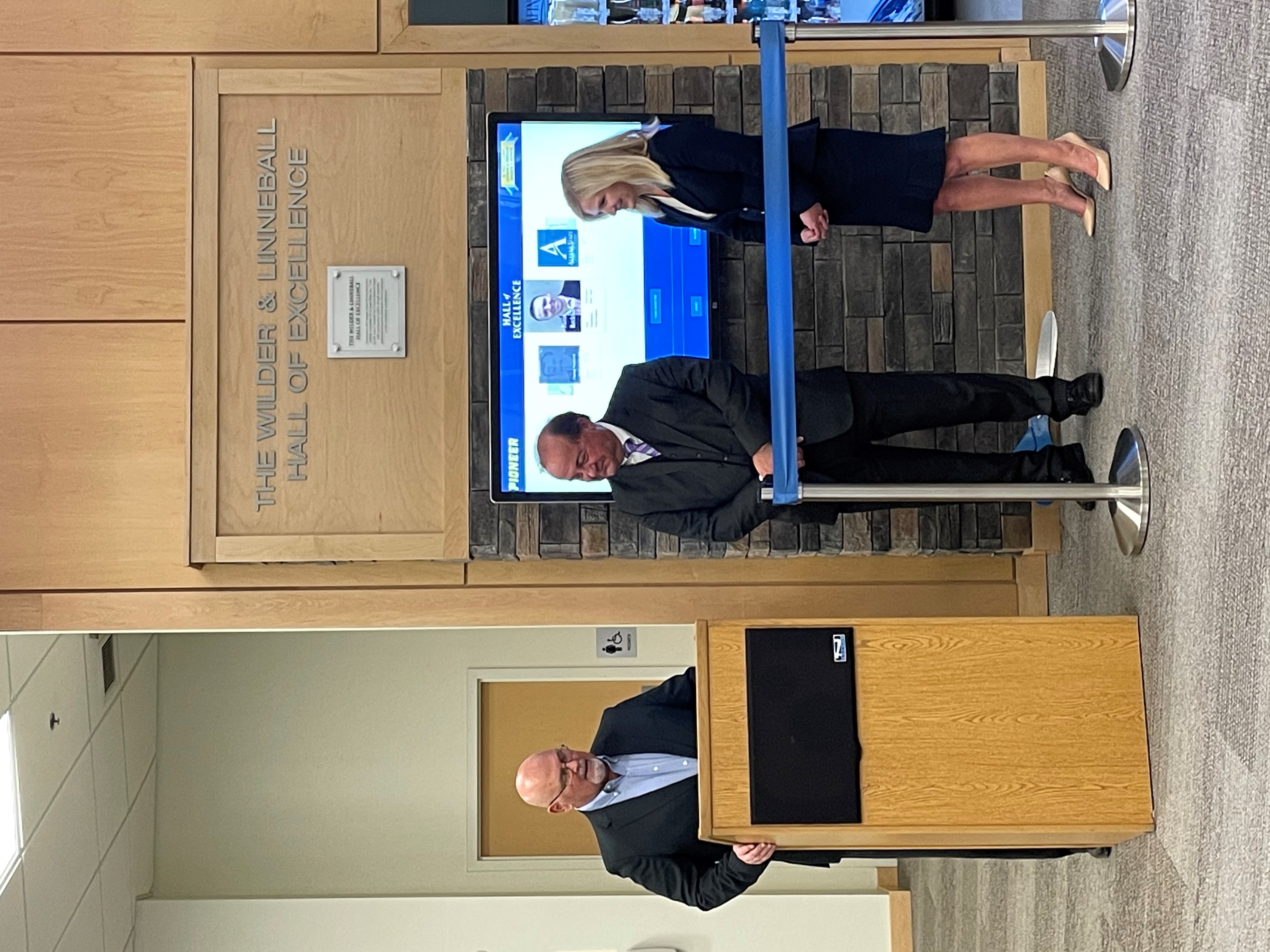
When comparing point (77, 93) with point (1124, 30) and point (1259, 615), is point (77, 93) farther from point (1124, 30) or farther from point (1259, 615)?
point (1259, 615)

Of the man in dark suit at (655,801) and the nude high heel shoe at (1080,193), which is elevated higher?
the nude high heel shoe at (1080,193)

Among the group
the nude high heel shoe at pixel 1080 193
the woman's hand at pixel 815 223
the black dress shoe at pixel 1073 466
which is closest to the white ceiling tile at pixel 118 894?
the woman's hand at pixel 815 223

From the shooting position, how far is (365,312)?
3.88 m

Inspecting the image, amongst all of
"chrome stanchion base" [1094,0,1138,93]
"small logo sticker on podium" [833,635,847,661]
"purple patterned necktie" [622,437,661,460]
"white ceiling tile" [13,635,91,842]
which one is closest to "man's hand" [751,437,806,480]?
"purple patterned necktie" [622,437,661,460]

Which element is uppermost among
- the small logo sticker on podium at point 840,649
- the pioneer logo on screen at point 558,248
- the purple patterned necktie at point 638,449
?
the pioneer logo on screen at point 558,248

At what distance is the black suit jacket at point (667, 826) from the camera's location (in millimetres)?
3443

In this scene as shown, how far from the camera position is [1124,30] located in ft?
10.3

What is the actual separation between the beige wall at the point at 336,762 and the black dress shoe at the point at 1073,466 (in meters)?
2.66

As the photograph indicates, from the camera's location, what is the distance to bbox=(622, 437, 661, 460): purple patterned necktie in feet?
11.2

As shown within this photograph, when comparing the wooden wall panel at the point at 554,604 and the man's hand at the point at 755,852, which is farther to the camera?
the wooden wall panel at the point at 554,604

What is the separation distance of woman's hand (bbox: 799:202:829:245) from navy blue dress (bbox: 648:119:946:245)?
0.04 m

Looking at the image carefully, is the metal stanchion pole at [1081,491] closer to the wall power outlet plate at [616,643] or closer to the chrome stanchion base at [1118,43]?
the chrome stanchion base at [1118,43]

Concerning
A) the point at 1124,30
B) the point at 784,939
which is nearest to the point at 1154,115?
the point at 1124,30

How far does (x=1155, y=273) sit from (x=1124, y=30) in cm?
65
